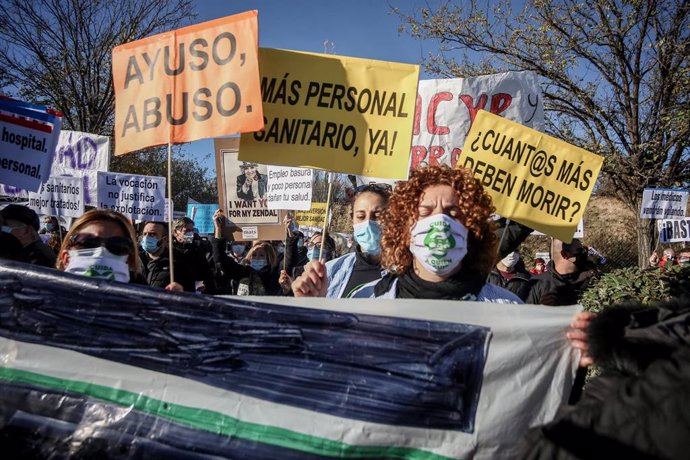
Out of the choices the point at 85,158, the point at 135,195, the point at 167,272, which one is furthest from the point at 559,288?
the point at 85,158

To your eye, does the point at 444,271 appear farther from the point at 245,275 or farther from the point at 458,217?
the point at 245,275

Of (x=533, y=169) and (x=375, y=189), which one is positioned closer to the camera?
(x=533, y=169)

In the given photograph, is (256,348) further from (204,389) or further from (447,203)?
(447,203)

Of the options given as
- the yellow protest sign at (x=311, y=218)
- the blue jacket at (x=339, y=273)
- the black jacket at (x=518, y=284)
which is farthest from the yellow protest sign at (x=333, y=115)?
the yellow protest sign at (x=311, y=218)

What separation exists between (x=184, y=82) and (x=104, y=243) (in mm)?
1193

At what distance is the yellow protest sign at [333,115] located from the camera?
3.52 metres

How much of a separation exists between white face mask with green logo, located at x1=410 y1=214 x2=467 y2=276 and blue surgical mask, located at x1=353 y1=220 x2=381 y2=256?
50.7 inches

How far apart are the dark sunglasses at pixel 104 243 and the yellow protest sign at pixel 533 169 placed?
86.2 inches

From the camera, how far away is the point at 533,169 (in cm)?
388

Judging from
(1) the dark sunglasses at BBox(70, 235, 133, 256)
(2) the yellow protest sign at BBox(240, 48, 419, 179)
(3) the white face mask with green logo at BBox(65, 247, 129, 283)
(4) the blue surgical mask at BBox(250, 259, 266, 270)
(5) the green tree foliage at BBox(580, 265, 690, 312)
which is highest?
(2) the yellow protest sign at BBox(240, 48, 419, 179)

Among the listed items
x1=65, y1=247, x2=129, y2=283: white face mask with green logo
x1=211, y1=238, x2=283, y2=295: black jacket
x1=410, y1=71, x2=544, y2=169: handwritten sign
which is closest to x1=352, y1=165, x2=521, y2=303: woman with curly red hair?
x1=65, y1=247, x2=129, y2=283: white face mask with green logo

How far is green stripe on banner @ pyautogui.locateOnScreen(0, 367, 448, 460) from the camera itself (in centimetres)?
181

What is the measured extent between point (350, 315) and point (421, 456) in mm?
481

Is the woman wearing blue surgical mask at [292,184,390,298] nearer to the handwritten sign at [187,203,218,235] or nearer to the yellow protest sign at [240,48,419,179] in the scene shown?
the yellow protest sign at [240,48,419,179]
